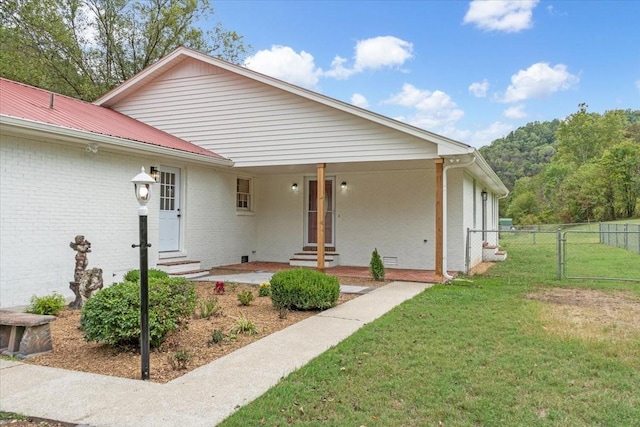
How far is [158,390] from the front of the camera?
347cm

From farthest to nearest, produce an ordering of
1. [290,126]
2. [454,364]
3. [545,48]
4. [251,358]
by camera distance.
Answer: [545,48] → [290,126] → [251,358] → [454,364]

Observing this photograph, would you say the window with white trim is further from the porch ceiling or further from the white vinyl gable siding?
the white vinyl gable siding

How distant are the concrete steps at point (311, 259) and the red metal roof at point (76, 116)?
3450 mm

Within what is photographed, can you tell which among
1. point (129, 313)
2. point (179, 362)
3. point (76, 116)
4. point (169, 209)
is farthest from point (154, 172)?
point (179, 362)

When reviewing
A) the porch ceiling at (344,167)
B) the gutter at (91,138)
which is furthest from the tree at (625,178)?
the gutter at (91,138)

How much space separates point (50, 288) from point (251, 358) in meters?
4.91

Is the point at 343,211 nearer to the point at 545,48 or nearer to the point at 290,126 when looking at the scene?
the point at 290,126

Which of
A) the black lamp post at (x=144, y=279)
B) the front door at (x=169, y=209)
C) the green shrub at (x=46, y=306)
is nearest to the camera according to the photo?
the black lamp post at (x=144, y=279)

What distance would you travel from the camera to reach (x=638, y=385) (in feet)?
11.5

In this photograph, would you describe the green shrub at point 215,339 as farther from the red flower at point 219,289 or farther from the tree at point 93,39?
the tree at point 93,39

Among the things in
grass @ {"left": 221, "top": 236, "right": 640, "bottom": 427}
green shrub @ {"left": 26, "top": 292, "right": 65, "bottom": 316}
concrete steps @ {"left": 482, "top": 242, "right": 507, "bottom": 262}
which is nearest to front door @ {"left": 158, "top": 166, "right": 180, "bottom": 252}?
green shrub @ {"left": 26, "top": 292, "right": 65, "bottom": 316}

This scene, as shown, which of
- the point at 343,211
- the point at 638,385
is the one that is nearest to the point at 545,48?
the point at 343,211

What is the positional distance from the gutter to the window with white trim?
2.16 m

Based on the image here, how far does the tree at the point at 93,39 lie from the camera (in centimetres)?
1581
